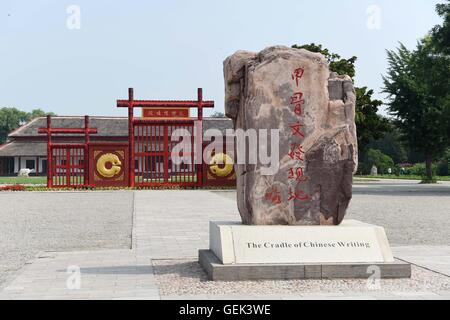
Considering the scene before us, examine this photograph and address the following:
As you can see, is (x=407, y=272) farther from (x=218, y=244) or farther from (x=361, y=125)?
(x=361, y=125)

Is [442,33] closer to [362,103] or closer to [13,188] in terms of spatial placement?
[362,103]

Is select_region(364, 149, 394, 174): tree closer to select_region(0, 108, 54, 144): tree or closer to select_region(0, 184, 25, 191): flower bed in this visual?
select_region(0, 184, 25, 191): flower bed

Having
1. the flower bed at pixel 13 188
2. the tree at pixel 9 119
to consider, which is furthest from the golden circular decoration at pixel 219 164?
the tree at pixel 9 119

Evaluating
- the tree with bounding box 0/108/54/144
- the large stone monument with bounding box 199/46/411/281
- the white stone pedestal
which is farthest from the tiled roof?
the white stone pedestal

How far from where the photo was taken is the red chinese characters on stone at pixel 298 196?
289 inches

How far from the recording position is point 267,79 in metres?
7.28

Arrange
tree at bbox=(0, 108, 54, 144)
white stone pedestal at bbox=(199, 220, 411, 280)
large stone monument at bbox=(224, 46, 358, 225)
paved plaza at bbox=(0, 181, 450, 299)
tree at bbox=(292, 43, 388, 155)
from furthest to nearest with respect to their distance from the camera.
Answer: tree at bbox=(0, 108, 54, 144)
tree at bbox=(292, 43, 388, 155)
large stone monument at bbox=(224, 46, 358, 225)
white stone pedestal at bbox=(199, 220, 411, 280)
paved plaza at bbox=(0, 181, 450, 299)

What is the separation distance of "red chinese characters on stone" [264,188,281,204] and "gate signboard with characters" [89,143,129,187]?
2019 centimetres

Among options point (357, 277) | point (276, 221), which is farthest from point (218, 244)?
point (357, 277)

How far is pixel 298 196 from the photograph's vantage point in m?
7.37

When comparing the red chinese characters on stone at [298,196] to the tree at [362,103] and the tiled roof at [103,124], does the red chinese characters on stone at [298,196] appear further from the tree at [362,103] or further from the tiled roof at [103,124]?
the tiled roof at [103,124]

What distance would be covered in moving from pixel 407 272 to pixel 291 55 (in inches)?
112

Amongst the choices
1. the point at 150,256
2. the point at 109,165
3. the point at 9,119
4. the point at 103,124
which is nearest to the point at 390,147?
the point at 103,124

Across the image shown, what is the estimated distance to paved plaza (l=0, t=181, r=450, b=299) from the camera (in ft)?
19.7
